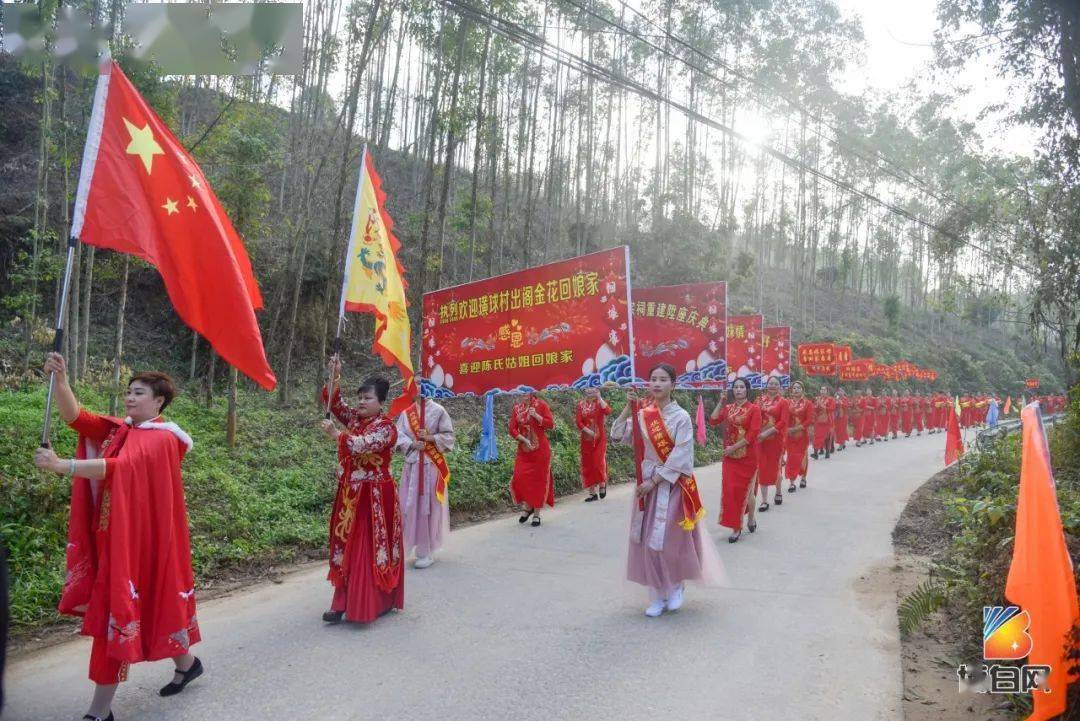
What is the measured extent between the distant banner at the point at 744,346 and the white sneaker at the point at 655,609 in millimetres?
7985

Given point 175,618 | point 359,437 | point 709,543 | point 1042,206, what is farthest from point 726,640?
point 1042,206

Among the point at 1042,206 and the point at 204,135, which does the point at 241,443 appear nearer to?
the point at 204,135

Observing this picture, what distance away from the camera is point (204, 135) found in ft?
29.4

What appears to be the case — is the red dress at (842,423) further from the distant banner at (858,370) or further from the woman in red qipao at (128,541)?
the woman in red qipao at (128,541)

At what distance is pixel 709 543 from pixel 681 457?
2.46ft

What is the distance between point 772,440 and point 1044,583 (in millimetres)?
6647

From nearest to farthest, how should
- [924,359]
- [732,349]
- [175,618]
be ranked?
[175,618] → [732,349] → [924,359]

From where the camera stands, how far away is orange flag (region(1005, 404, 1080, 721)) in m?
2.58

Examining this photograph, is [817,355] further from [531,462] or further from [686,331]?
[531,462]

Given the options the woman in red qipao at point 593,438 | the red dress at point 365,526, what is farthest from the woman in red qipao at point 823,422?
the red dress at point 365,526

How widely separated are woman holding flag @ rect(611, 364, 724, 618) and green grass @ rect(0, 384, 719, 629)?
3.31 m

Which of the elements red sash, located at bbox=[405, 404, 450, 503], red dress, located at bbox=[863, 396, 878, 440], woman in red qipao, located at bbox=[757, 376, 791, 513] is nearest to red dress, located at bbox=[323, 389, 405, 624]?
red sash, located at bbox=[405, 404, 450, 503]

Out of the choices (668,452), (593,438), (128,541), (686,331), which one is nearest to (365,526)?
(128,541)

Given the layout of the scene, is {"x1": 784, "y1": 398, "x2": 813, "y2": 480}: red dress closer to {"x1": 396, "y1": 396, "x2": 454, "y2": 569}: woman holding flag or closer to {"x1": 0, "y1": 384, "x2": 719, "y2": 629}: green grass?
{"x1": 0, "y1": 384, "x2": 719, "y2": 629}: green grass
